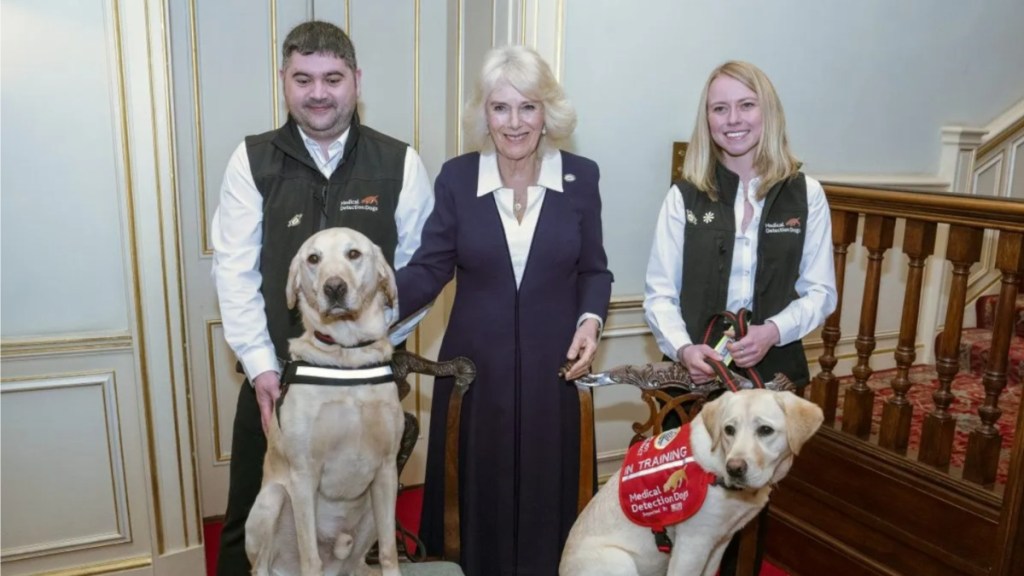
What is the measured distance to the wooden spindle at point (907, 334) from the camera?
249cm

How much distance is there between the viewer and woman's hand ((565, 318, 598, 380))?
174 cm

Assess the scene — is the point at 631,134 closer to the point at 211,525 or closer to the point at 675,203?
the point at 675,203

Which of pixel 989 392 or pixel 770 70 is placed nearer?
pixel 989 392

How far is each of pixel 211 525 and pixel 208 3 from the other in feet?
6.60

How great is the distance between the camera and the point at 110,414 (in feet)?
8.15

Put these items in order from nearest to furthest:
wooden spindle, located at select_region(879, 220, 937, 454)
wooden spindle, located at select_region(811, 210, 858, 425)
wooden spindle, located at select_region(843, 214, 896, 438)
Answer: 1. wooden spindle, located at select_region(879, 220, 937, 454)
2. wooden spindle, located at select_region(843, 214, 896, 438)
3. wooden spindle, located at select_region(811, 210, 858, 425)

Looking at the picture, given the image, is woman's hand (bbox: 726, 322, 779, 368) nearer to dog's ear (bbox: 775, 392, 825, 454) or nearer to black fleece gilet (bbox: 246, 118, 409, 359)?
dog's ear (bbox: 775, 392, 825, 454)

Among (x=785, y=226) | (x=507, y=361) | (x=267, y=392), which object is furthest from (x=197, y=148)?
(x=785, y=226)

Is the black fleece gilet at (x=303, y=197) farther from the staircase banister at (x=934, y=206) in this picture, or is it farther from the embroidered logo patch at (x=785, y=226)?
the staircase banister at (x=934, y=206)

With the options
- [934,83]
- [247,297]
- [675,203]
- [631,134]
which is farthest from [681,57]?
[247,297]

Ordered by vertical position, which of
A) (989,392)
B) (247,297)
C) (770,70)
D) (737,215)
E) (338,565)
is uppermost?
(770,70)

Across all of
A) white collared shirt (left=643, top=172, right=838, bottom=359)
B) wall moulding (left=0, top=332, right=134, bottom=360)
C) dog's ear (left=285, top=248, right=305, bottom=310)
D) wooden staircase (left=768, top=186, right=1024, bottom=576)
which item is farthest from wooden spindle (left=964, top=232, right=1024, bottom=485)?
wall moulding (left=0, top=332, right=134, bottom=360)

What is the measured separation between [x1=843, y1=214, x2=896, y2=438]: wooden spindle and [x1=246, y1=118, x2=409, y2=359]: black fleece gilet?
171cm

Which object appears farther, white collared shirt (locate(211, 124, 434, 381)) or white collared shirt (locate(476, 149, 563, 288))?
white collared shirt (locate(476, 149, 563, 288))
